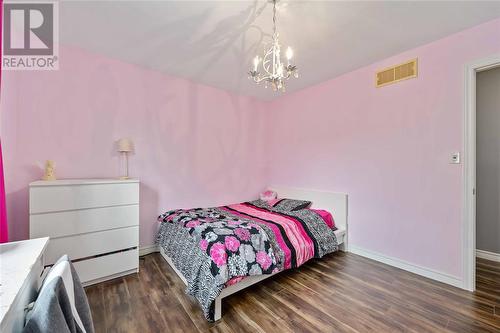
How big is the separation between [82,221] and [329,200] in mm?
3074

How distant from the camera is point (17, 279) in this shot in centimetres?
74

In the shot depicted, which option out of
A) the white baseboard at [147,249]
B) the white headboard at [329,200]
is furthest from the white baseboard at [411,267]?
the white baseboard at [147,249]

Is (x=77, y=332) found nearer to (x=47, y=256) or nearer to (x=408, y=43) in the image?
(x=47, y=256)

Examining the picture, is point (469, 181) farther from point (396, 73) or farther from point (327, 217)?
point (327, 217)

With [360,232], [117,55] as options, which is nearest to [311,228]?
[360,232]

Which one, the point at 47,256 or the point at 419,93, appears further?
the point at 419,93

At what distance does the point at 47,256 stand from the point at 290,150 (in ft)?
11.3

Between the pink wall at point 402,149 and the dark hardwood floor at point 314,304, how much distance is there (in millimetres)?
395

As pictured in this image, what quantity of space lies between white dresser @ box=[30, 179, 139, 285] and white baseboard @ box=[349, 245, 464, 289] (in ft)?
9.35

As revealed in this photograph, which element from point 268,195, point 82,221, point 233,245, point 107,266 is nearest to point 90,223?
point 82,221

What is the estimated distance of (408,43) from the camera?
235 cm

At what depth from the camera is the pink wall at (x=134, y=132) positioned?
224 centimetres

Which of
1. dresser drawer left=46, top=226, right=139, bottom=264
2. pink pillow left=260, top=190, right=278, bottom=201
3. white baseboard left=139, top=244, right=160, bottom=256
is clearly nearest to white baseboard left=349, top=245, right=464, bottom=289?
pink pillow left=260, top=190, right=278, bottom=201

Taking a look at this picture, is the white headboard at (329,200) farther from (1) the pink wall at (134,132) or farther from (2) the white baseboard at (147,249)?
(2) the white baseboard at (147,249)
